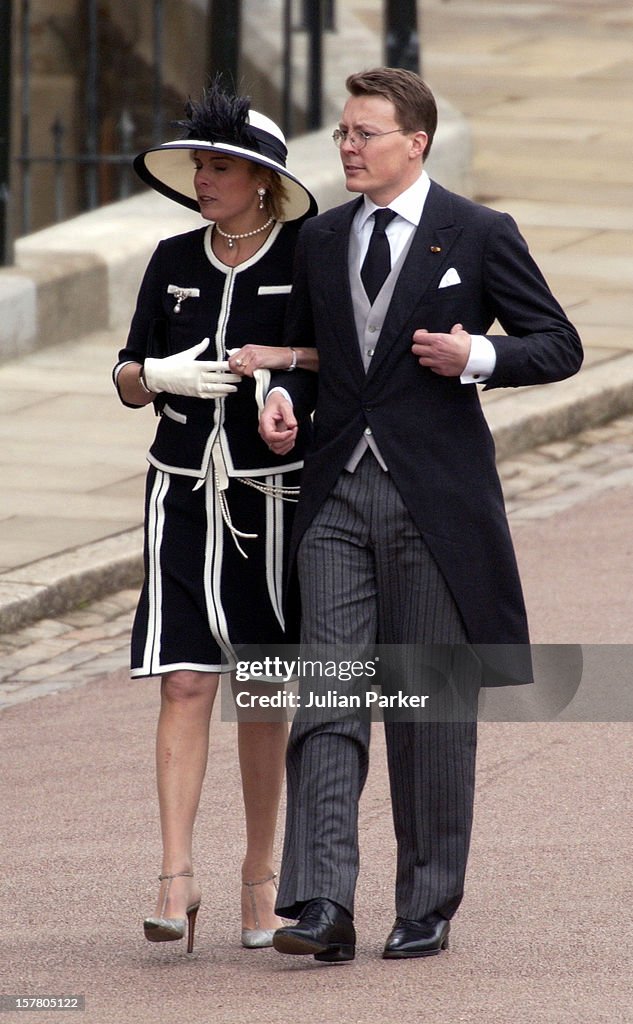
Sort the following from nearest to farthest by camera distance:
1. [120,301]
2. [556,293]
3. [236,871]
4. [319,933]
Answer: [319,933], [236,871], [120,301], [556,293]

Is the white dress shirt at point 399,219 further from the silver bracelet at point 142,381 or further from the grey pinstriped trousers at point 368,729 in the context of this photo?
the silver bracelet at point 142,381

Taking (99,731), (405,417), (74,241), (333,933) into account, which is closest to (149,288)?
(405,417)

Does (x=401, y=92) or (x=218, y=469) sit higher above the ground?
(x=401, y=92)

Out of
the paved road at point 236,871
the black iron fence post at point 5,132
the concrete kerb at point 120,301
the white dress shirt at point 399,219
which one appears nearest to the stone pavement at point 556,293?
the concrete kerb at point 120,301

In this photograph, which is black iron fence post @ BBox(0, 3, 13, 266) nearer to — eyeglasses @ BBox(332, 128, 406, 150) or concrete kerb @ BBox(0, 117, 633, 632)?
concrete kerb @ BBox(0, 117, 633, 632)

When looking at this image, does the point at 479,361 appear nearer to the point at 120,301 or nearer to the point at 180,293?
the point at 180,293

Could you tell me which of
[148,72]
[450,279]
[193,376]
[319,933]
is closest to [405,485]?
[450,279]

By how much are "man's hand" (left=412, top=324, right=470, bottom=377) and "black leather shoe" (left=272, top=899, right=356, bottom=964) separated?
1121 millimetres

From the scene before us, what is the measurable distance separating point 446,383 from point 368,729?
0.75 meters

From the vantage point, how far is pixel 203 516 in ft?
15.6

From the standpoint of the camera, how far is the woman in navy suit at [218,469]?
470cm

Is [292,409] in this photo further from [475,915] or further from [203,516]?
[475,915]

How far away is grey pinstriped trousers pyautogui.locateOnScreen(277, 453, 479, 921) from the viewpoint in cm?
450

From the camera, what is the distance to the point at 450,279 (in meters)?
4.55
